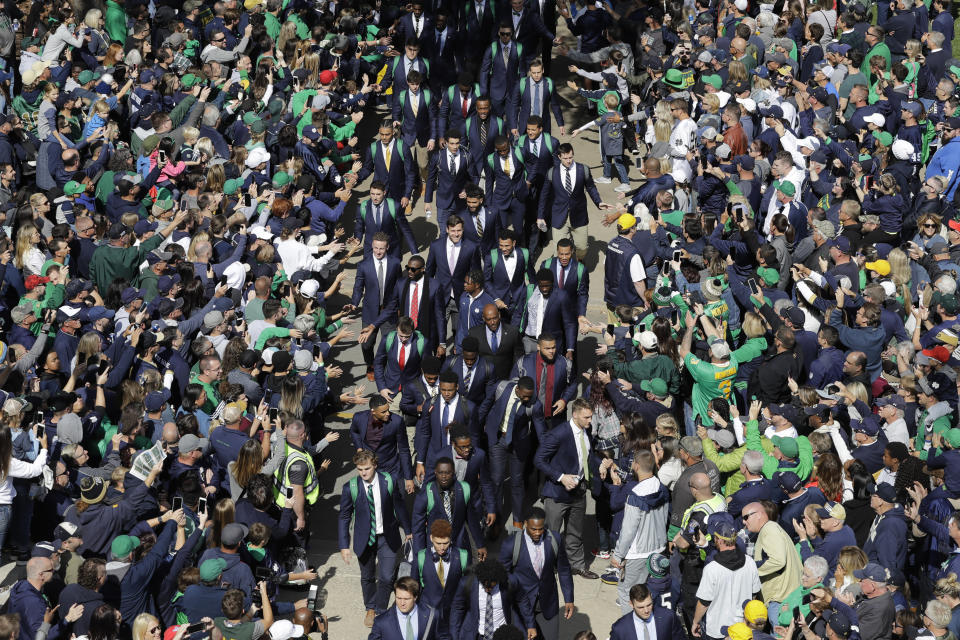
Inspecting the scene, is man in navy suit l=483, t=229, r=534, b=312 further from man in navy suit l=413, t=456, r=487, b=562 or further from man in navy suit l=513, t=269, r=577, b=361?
man in navy suit l=413, t=456, r=487, b=562

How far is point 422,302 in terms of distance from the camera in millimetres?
14406

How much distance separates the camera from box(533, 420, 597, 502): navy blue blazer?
1212cm

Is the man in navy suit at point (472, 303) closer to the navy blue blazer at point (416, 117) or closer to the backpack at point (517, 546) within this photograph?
the backpack at point (517, 546)

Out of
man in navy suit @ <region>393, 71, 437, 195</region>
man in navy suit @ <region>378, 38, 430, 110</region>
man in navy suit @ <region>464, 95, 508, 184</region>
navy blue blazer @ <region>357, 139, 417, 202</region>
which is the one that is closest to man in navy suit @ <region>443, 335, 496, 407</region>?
navy blue blazer @ <region>357, 139, 417, 202</region>

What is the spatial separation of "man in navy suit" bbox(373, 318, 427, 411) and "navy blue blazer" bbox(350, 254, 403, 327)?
767 millimetres

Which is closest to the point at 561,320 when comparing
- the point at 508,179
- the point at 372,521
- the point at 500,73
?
the point at 508,179

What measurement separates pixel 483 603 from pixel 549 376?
3006mm

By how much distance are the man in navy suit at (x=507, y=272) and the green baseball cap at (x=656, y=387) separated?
2.30 meters

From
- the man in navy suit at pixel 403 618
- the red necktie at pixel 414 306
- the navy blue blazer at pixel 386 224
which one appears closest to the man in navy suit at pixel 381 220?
the navy blue blazer at pixel 386 224

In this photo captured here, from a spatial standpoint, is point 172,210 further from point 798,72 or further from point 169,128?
point 798,72

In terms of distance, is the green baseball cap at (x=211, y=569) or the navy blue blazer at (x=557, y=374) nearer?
the green baseball cap at (x=211, y=569)

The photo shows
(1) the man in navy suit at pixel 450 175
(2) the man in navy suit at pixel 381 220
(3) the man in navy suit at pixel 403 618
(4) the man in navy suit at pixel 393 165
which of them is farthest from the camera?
(4) the man in navy suit at pixel 393 165

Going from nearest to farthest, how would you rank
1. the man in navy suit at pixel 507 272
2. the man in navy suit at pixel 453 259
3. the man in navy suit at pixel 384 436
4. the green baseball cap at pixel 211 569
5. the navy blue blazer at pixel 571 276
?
the green baseball cap at pixel 211 569 → the man in navy suit at pixel 384 436 → the navy blue blazer at pixel 571 276 → the man in navy suit at pixel 507 272 → the man in navy suit at pixel 453 259

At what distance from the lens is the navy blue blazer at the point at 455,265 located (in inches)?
578
